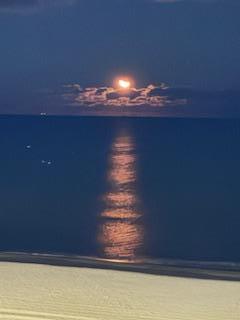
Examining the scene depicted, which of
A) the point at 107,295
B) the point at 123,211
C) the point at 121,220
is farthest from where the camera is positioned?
the point at 123,211

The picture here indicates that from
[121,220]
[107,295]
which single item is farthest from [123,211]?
[107,295]

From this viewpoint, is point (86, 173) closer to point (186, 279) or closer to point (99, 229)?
point (99, 229)

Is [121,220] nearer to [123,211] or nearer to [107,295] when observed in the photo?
[123,211]

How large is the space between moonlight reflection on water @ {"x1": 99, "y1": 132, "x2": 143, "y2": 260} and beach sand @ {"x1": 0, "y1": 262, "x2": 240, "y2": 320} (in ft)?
27.9

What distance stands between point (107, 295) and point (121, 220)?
19459 millimetres

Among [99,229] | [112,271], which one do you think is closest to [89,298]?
[112,271]

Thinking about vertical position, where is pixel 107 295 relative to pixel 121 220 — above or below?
above

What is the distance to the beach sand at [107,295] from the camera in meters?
4.88

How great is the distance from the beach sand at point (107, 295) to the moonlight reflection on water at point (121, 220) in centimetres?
852

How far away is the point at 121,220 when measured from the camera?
24.8 metres

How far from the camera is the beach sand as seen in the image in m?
4.88

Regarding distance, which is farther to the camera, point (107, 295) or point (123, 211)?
point (123, 211)

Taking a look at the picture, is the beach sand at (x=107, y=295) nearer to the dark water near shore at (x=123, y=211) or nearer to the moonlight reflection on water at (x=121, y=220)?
the moonlight reflection on water at (x=121, y=220)

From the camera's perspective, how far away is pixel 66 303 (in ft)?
16.8
